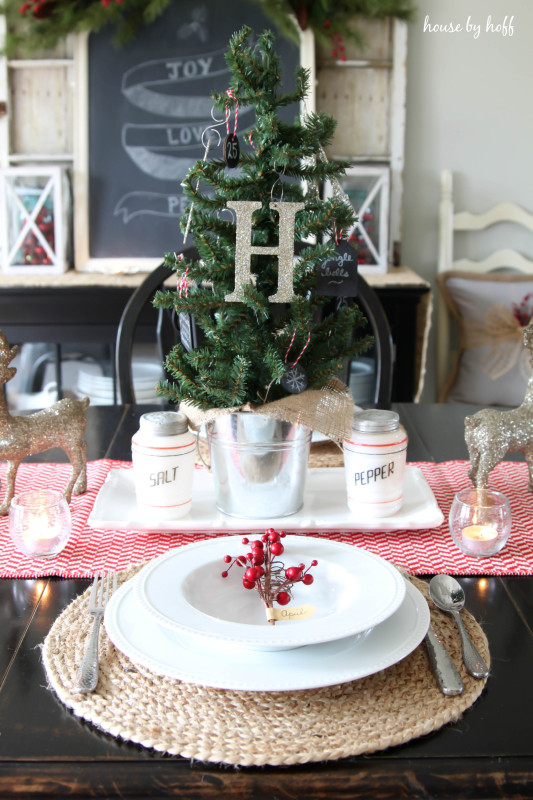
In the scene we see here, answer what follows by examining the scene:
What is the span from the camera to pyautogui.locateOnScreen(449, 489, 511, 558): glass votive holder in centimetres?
85

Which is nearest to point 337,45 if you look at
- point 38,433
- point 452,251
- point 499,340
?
point 452,251

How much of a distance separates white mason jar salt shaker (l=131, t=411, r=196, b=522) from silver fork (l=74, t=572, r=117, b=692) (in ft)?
0.41

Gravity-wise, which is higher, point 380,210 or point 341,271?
Result: point 380,210

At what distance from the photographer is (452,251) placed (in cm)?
264

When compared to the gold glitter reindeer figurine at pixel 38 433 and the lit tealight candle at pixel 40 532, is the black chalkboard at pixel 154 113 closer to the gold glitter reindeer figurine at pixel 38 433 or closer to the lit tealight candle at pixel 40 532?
the gold glitter reindeer figurine at pixel 38 433

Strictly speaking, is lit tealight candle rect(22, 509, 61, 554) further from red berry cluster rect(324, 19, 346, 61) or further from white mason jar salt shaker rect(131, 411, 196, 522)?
red berry cluster rect(324, 19, 346, 61)

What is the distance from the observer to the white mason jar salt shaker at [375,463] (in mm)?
886

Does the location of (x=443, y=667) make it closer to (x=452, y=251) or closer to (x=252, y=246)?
(x=252, y=246)

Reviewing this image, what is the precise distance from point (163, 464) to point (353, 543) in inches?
8.9

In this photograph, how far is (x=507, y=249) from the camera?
2637 millimetres

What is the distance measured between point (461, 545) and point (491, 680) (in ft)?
0.83

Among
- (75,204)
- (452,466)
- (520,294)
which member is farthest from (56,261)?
(452,466)

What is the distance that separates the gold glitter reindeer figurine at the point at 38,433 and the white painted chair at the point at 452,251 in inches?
70.0

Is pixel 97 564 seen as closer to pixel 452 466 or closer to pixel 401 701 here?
pixel 401 701
